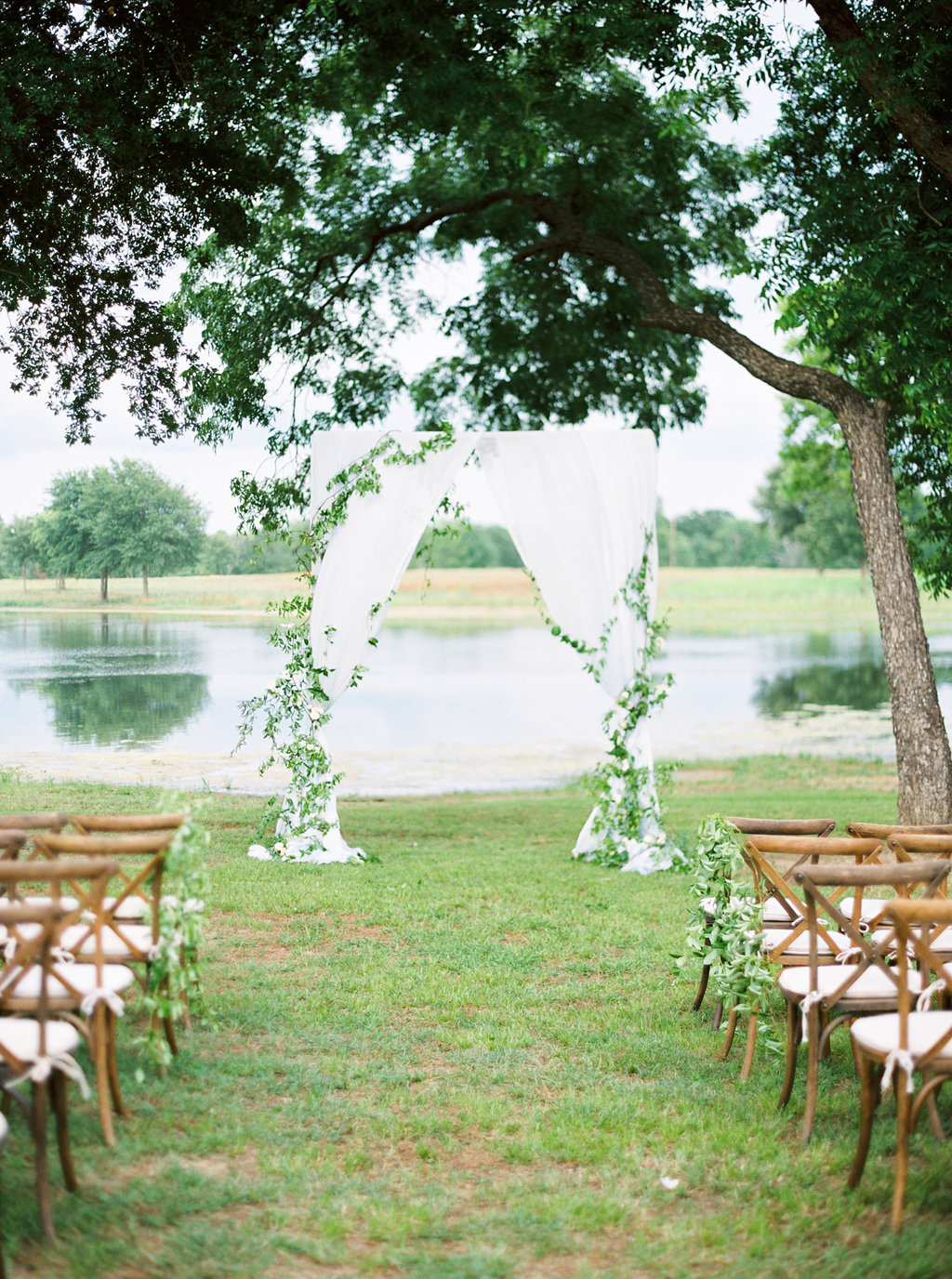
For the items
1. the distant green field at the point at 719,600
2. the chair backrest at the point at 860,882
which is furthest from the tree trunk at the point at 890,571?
the distant green field at the point at 719,600

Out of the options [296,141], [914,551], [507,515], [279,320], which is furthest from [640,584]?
[296,141]

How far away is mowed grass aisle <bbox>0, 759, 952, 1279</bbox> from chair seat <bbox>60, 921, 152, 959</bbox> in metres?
0.41

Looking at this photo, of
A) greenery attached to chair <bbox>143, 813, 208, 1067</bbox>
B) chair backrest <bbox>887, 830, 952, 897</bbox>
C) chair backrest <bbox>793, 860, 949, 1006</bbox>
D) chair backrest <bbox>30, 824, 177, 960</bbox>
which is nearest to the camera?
chair backrest <bbox>793, 860, 949, 1006</bbox>

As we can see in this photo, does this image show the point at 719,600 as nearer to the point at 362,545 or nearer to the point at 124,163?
the point at 362,545

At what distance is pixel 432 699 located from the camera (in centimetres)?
2347

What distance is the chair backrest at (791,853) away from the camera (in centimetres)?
357

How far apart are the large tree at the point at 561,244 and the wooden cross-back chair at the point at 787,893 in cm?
420

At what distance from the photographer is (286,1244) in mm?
2691

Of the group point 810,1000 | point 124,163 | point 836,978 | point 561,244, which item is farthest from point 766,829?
point 561,244

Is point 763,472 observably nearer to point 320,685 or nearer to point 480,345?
point 480,345

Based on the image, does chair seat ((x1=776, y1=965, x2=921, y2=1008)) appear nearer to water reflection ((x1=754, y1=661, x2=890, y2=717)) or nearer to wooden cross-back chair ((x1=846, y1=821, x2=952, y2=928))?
wooden cross-back chair ((x1=846, y1=821, x2=952, y2=928))

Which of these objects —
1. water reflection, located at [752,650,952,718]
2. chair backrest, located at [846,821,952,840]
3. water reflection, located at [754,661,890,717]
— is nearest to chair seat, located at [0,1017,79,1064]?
chair backrest, located at [846,821,952,840]

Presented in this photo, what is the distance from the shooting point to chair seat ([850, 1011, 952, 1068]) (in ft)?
9.32

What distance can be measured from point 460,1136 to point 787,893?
4.14 ft
